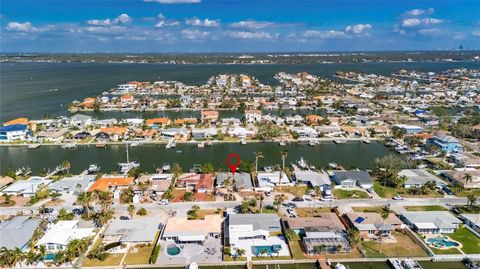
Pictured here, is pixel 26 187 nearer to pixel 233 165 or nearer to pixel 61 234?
pixel 61 234

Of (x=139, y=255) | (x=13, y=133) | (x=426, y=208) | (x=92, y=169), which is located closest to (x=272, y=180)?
(x=426, y=208)

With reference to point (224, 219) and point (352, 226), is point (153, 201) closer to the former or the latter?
point (224, 219)

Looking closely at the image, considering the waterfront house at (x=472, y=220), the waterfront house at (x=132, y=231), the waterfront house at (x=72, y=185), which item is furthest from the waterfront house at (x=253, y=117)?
the waterfront house at (x=472, y=220)

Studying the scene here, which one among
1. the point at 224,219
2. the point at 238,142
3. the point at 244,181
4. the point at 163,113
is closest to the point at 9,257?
the point at 224,219

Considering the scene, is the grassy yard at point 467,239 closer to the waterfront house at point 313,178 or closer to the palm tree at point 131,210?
the waterfront house at point 313,178

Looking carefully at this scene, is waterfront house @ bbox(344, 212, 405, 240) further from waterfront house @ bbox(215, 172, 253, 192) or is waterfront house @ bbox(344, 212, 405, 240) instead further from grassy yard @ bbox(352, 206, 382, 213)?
waterfront house @ bbox(215, 172, 253, 192)
